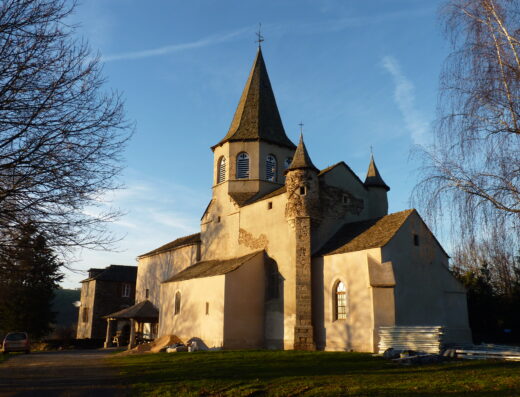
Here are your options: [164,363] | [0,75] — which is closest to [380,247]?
[164,363]

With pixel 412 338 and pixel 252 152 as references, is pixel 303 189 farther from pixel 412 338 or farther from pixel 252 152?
pixel 412 338

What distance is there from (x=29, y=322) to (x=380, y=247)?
33.6 metres

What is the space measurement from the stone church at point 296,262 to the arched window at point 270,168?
0.24 feet

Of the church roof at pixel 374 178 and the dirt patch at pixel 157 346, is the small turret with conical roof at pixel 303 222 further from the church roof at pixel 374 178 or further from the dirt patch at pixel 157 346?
the dirt patch at pixel 157 346

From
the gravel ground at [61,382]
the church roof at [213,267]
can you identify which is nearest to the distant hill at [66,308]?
the church roof at [213,267]

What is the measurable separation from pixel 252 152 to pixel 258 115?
3313 millimetres

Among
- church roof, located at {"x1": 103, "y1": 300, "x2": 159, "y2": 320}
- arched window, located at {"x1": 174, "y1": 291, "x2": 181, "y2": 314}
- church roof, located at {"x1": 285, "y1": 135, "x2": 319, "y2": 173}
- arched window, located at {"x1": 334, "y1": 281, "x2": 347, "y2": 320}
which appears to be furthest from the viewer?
church roof, located at {"x1": 103, "y1": 300, "x2": 159, "y2": 320}

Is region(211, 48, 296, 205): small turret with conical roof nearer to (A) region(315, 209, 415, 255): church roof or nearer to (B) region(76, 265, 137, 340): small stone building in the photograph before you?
(A) region(315, 209, 415, 255): church roof

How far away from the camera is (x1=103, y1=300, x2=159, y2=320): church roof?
1367 inches

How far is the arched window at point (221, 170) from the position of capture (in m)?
32.3

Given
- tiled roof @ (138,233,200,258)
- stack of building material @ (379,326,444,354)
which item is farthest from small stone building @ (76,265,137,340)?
stack of building material @ (379,326,444,354)

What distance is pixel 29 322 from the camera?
4047 centimetres

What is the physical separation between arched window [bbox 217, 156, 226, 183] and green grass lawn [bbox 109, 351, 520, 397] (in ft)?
51.5

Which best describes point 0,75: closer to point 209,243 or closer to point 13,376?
point 13,376
